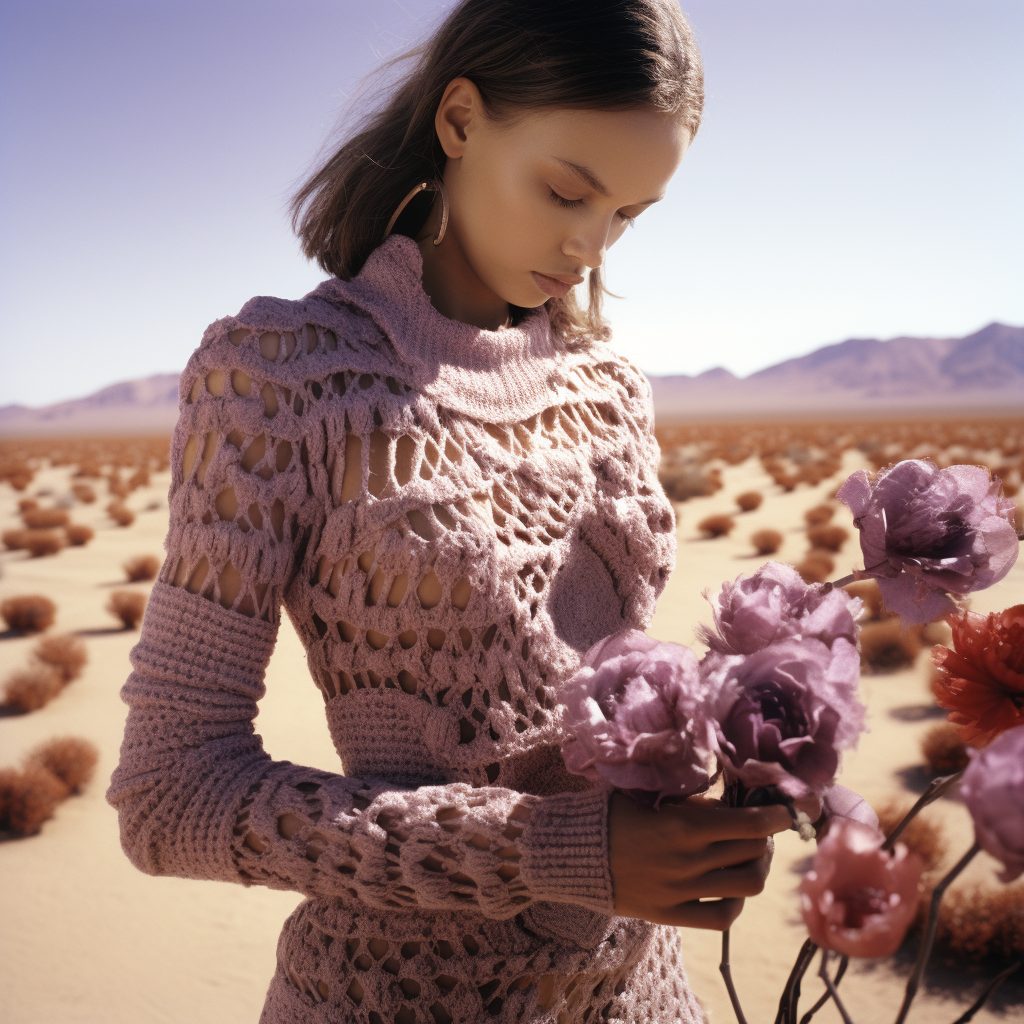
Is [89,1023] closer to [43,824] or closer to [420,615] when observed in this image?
[43,824]

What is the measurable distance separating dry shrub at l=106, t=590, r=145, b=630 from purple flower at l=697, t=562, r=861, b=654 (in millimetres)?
9132

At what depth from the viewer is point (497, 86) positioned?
4.39 feet

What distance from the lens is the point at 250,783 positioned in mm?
1093

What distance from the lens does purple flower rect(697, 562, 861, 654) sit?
75cm

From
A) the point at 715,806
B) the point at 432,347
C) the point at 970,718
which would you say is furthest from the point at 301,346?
the point at 970,718

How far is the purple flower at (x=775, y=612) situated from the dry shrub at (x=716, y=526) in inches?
468

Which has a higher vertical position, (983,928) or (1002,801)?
(1002,801)

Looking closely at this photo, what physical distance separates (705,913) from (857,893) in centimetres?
36

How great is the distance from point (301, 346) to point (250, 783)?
25.0 inches

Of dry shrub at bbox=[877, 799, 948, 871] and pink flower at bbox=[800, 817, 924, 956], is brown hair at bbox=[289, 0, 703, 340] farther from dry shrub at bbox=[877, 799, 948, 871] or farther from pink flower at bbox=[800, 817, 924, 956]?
dry shrub at bbox=[877, 799, 948, 871]

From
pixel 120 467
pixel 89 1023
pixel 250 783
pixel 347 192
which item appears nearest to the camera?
pixel 250 783

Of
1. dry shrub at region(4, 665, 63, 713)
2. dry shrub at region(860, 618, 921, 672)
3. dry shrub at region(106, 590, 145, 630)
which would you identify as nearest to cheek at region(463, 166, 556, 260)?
dry shrub at region(860, 618, 921, 672)

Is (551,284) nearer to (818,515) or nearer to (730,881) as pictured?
(730,881)

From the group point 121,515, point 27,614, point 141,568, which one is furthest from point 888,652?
point 121,515
